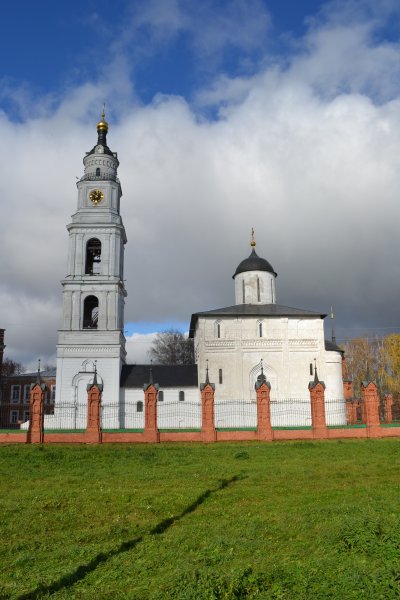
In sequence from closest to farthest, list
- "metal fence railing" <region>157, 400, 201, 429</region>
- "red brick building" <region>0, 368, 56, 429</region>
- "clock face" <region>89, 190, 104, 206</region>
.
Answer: "metal fence railing" <region>157, 400, 201, 429</region> → "clock face" <region>89, 190, 104, 206</region> → "red brick building" <region>0, 368, 56, 429</region>

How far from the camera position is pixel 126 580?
5.44 metres

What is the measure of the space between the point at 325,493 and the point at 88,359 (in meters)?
24.0

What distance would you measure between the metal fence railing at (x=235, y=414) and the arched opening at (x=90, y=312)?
9741 millimetres

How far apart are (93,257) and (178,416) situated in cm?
1209

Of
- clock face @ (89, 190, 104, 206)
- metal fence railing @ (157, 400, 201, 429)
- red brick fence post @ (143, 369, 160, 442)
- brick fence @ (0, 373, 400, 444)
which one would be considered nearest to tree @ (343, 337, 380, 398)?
metal fence railing @ (157, 400, 201, 429)

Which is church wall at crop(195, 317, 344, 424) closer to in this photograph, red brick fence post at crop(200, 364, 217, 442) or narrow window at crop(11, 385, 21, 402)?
red brick fence post at crop(200, 364, 217, 442)

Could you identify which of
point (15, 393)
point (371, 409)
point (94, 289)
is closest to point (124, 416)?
point (94, 289)

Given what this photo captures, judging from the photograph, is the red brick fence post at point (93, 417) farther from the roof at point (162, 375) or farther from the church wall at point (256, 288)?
the church wall at point (256, 288)

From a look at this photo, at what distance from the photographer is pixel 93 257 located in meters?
34.7

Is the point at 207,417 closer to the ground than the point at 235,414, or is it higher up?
higher up

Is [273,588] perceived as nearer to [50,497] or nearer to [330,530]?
[330,530]

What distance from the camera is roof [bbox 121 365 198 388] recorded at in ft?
108

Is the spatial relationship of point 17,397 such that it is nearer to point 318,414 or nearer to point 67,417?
point 67,417

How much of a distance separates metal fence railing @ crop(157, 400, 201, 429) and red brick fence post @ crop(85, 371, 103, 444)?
9.60 m
